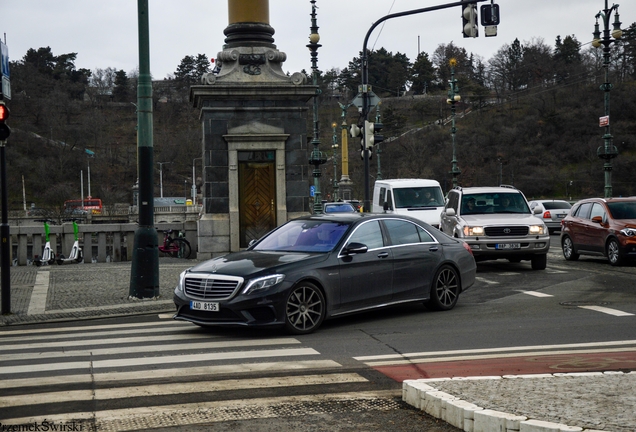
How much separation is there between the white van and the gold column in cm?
696

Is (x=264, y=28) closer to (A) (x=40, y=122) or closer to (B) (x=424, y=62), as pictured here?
(A) (x=40, y=122)

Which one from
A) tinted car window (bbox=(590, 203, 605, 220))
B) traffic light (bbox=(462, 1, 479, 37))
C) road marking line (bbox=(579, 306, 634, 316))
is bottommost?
road marking line (bbox=(579, 306, 634, 316))

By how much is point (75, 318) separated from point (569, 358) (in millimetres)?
7508

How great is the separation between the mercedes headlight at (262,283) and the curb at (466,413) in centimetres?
372

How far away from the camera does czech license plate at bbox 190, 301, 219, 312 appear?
1025 cm

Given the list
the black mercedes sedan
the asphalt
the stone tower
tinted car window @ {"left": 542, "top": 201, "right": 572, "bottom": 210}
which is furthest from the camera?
tinted car window @ {"left": 542, "top": 201, "right": 572, "bottom": 210}

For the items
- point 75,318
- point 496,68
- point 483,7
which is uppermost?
point 496,68

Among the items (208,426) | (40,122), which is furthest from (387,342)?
(40,122)

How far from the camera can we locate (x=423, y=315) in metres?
12.2

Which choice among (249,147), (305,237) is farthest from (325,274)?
(249,147)

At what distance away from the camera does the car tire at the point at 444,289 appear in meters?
12.5

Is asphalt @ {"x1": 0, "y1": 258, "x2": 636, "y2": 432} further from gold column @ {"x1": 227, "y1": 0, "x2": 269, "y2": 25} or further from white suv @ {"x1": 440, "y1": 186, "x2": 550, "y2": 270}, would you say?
gold column @ {"x1": 227, "y1": 0, "x2": 269, "y2": 25}

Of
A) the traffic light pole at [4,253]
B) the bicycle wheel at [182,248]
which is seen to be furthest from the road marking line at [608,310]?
the bicycle wheel at [182,248]

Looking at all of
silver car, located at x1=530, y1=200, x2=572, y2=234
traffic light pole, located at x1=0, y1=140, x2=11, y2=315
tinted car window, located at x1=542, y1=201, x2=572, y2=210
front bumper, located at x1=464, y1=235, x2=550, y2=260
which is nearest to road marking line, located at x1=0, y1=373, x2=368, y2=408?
traffic light pole, located at x1=0, y1=140, x2=11, y2=315
